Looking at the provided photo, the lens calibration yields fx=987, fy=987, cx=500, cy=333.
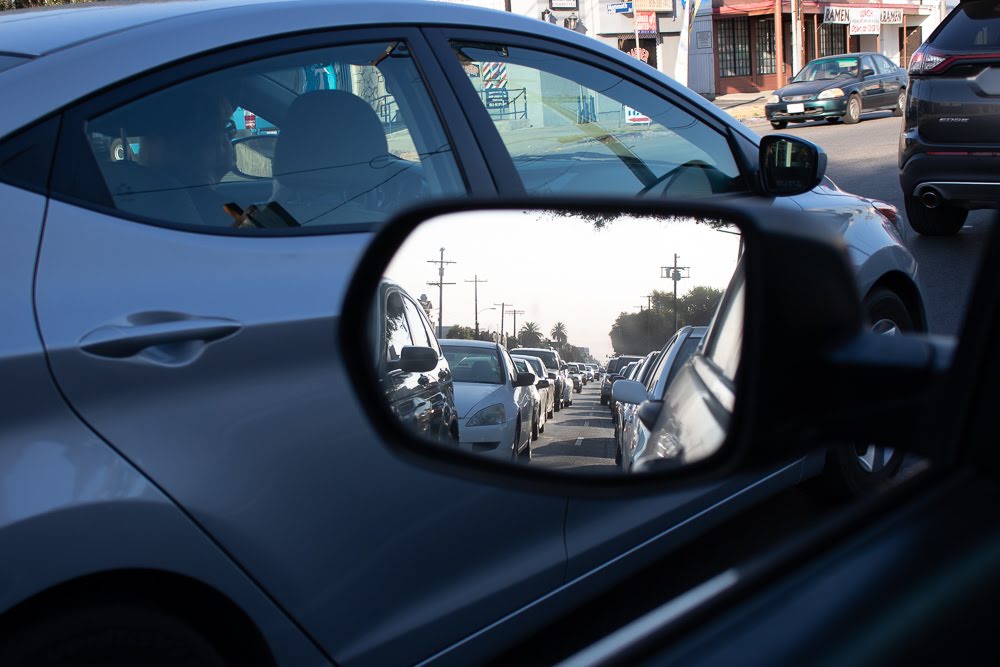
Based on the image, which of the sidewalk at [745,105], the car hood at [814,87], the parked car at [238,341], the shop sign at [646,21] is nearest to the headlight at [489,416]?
the parked car at [238,341]

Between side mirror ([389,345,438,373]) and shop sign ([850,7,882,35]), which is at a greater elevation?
shop sign ([850,7,882,35])

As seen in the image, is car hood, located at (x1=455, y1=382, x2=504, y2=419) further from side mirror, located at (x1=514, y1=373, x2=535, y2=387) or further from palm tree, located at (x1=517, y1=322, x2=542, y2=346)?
palm tree, located at (x1=517, y1=322, x2=542, y2=346)

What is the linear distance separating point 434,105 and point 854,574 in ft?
5.63

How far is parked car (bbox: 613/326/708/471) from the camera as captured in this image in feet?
3.93

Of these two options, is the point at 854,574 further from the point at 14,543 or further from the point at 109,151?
the point at 109,151

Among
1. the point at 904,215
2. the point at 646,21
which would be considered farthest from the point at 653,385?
the point at 646,21

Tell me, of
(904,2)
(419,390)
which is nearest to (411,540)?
(419,390)

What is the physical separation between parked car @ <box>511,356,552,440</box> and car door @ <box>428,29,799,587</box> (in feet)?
2.60

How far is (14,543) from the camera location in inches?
64.3

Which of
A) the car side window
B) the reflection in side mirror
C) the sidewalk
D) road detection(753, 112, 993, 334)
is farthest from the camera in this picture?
the sidewalk

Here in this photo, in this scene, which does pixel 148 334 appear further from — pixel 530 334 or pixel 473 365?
pixel 530 334

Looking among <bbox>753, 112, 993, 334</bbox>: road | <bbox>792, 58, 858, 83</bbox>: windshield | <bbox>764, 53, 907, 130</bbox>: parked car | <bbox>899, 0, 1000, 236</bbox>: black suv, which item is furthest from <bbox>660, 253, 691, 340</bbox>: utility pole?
<bbox>792, 58, 858, 83</bbox>: windshield

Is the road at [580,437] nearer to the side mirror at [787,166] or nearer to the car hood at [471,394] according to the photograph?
the car hood at [471,394]

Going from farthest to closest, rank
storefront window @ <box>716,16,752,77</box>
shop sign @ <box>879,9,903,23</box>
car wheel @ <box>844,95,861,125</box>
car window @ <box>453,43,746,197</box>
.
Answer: shop sign @ <box>879,9,903,23</box>, storefront window @ <box>716,16,752,77</box>, car wheel @ <box>844,95,861,125</box>, car window @ <box>453,43,746,197</box>
